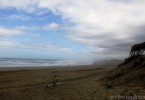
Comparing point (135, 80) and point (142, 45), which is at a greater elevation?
point (142, 45)

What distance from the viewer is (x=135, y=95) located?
Answer: 11086mm

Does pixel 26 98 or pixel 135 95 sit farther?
pixel 26 98

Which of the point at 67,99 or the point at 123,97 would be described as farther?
the point at 67,99

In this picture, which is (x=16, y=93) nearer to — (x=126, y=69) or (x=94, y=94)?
(x=94, y=94)

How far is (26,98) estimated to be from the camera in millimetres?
13906

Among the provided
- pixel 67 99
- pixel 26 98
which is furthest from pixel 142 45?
pixel 26 98

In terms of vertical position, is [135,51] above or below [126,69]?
above

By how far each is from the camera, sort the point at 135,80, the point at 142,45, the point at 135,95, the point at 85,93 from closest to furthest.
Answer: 1. the point at 135,95
2. the point at 85,93
3. the point at 135,80
4. the point at 142,45

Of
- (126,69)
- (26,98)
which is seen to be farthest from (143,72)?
(26,98)

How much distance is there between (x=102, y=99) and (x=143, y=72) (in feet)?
17.2

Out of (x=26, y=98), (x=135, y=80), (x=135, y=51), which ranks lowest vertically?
(x=26, y=98)

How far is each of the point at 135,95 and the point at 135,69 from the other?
6.59m

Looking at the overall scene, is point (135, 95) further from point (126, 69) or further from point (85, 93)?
point (126, 69)

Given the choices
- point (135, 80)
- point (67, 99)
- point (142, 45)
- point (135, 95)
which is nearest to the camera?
point (135, 95)
